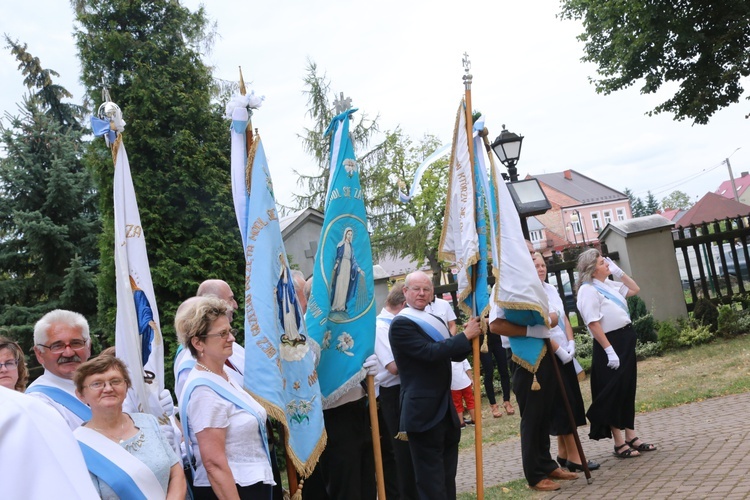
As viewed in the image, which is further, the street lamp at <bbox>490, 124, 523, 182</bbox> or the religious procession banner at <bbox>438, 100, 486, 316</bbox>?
the street lamp at <bbox>490, 124, 523, 182</bbox>

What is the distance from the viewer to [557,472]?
23.6ft

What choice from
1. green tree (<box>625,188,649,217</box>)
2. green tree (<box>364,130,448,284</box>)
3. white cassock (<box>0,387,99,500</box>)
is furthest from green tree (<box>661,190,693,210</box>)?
white cassock (<box>0,387,99,500</box>)

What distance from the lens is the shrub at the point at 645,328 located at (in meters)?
13.8

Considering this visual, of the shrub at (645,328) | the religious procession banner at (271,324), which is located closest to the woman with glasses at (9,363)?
the religious procession banner at (271,324)

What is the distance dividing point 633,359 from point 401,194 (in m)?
3.31

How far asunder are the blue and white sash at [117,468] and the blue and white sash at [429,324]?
273 cm

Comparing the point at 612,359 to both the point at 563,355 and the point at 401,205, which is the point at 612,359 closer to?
the point at 563,355

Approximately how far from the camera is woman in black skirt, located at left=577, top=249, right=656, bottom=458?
7652 mm

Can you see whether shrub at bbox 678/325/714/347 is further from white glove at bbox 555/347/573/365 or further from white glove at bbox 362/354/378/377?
white glove at bbox 362/354/378/377

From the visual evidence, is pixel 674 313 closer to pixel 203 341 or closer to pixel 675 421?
pixel 675 421

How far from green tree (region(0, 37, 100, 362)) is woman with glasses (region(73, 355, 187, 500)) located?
1464cm

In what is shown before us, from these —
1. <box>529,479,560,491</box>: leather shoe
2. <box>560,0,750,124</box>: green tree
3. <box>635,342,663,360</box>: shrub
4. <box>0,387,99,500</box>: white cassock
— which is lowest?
<box>529,479,560,491</box>: leather shoe

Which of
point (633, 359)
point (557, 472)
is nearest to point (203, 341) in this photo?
point (557, 472)

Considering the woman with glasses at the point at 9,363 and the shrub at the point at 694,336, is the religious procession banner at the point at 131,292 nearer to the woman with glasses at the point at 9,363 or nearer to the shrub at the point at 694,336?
the woman with glasses at the point at 9,363
